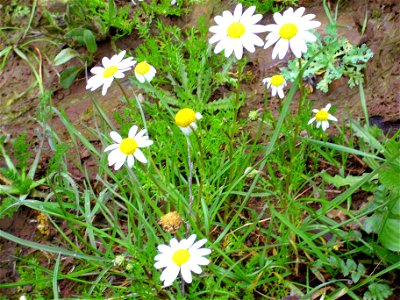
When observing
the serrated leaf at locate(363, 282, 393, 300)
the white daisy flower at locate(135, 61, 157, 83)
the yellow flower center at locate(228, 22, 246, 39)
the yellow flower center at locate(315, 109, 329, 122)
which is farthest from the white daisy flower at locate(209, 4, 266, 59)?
the serrated leaf at locate(363, 282, 393, 300)

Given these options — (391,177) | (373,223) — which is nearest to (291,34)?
(391,177)

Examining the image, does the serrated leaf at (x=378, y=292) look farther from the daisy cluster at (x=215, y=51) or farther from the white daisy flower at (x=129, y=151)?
the white daisy flower at (x=129, y=151)

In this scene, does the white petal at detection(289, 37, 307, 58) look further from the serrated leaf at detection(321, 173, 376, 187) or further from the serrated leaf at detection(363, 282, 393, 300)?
the serrated leaf at detection(363, 282, 393, 300)

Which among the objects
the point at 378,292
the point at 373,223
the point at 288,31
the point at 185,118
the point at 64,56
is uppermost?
the point at 288,31

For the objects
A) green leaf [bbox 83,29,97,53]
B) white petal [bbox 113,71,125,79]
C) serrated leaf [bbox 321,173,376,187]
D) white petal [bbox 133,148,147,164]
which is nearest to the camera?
white petal [bbox 133,148,147,164]

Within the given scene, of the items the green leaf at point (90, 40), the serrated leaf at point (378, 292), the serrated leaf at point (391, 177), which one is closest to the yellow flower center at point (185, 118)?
the serrated leaf at point (391, 177)

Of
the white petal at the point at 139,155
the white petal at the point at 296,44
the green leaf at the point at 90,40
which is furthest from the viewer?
the green leaf at the point at 90,40

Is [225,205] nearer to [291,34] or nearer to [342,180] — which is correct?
[342,180]
